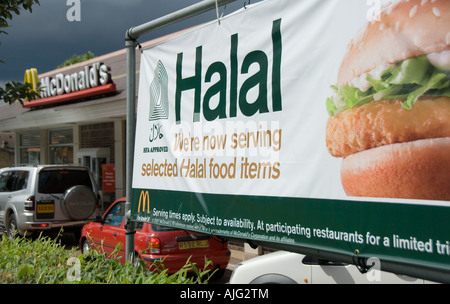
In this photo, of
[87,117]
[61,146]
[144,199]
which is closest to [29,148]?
[61,146]

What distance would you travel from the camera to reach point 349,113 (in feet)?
8.77

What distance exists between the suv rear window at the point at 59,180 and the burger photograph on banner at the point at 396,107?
9769 mm

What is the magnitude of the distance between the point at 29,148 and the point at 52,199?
486 inches

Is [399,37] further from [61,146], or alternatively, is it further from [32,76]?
[61,146]

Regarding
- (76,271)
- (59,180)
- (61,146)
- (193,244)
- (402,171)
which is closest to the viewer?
(402,171)

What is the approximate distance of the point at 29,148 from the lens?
22.0 metres

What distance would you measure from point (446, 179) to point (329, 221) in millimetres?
733

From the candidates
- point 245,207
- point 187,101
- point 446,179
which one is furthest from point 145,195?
point 446,179

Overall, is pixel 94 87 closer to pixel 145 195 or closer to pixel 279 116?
pixel 145 195

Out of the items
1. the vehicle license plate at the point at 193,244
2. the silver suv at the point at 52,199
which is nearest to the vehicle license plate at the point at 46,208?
the silver suv at the point at 52,199

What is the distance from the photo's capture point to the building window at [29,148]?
21.4 m

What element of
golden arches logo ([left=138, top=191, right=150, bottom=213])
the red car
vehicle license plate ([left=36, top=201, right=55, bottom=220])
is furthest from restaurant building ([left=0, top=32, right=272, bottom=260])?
golden arches logo ([left=138, top=191, right=150, bottom=213])

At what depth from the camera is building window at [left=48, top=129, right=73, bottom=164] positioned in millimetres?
19344

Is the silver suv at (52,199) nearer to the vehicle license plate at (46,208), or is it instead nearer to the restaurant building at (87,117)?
the vehicle license plate at (46,208)
